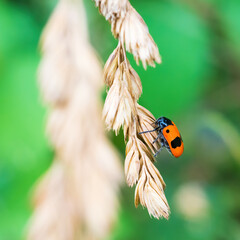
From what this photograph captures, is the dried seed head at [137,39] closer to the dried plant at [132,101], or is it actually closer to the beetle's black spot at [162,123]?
the dried plant at [132,101]

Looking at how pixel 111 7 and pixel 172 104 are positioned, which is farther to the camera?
pixel 172 104

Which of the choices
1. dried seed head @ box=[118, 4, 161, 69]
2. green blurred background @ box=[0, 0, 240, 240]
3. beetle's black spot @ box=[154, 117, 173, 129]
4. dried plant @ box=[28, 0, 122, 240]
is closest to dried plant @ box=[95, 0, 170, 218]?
dried seed head @ box=[118, 4, 161, 69]

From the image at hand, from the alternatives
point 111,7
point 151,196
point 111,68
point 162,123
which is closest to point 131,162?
point 151,196

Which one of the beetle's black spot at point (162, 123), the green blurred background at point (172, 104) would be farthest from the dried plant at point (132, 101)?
the green blurred background at point (172, 104)

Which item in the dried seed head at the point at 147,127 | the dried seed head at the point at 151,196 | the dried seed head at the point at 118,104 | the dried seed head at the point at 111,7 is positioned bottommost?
the dried seed head at the point at 151,196

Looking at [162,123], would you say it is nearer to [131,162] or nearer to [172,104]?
[131,162]

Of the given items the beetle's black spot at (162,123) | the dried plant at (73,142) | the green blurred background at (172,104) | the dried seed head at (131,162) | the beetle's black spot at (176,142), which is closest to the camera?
the dried seed head at (131,162)

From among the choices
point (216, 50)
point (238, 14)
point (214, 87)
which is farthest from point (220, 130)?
point (238, 14)
